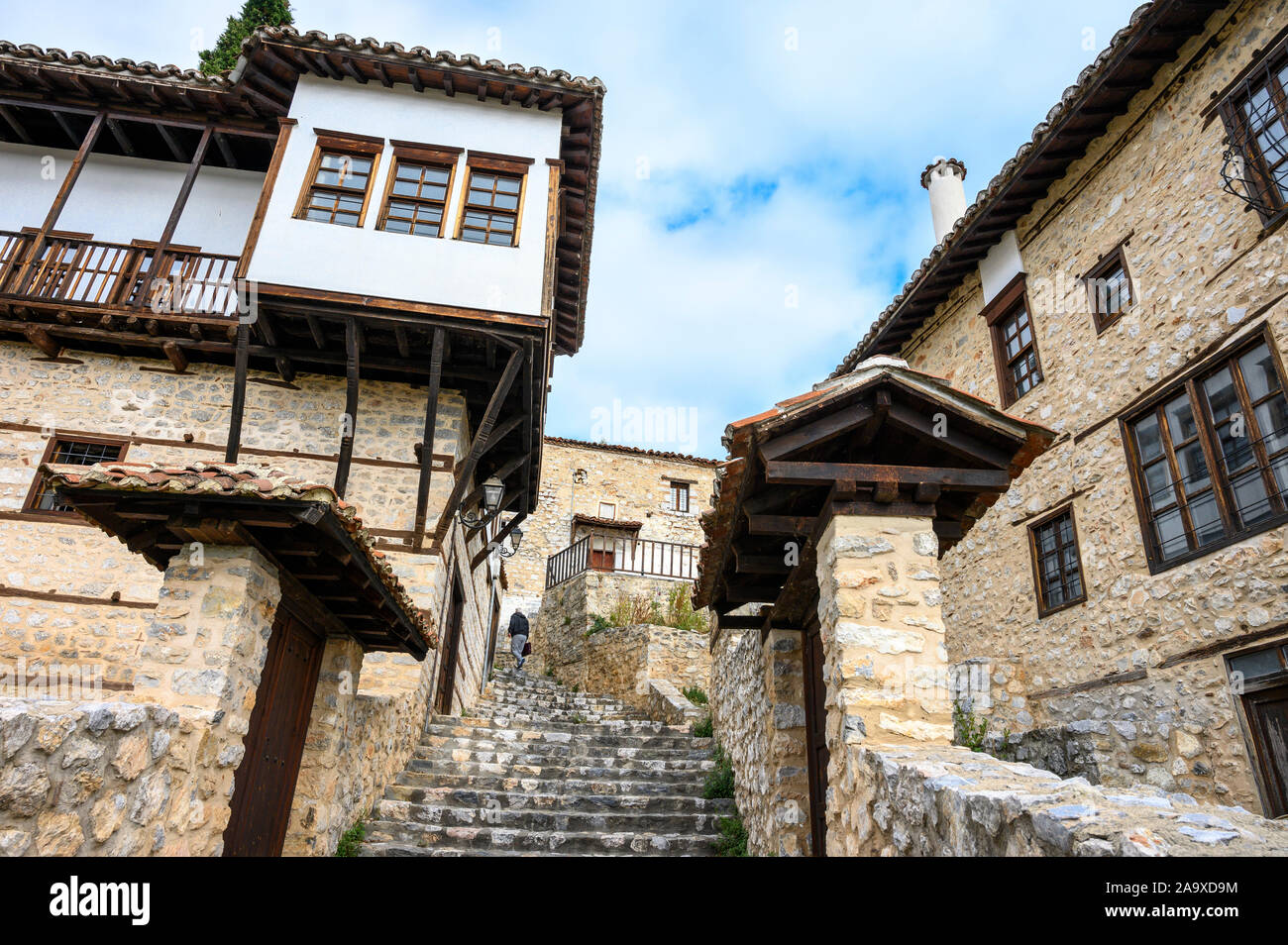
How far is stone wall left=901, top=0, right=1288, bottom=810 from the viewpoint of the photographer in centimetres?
562

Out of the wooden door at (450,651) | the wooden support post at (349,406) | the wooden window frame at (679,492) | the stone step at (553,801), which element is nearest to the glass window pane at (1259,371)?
the stone step at (553,801)

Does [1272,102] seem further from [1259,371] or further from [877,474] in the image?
[877,474]

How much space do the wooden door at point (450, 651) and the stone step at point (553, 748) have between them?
0.94 metres

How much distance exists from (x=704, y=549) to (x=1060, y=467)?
4.87m

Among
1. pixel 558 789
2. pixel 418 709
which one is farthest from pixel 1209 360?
pixel 418 709

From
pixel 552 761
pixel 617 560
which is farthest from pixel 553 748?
pixel 617 560

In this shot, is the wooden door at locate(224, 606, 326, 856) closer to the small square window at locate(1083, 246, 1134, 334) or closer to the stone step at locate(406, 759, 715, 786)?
the stone step at locate(406, 759, 715, 786)

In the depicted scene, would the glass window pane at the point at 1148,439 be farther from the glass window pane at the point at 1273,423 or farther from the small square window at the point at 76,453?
the small square window at the point at 76,453

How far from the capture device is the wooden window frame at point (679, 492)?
939 inches

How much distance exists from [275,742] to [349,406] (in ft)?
13.3

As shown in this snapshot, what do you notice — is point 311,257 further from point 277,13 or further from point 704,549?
point 277,13

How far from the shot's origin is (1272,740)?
5.18 metres

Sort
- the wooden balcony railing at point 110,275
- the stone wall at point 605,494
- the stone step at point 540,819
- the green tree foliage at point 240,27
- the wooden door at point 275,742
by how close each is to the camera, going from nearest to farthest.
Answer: the wooden door at point 275,742 < the stone step at point 540,819 < the wooden balcony railing at point 110,275 < the green tree foliage at point 240,27 < the stone wall at point 605,494
